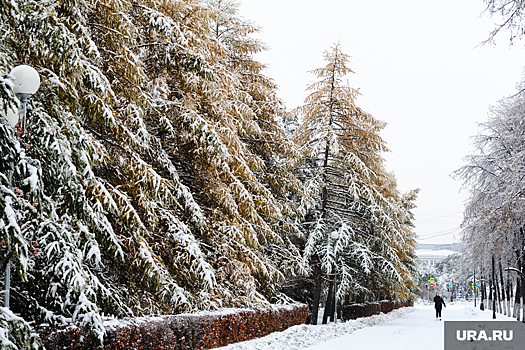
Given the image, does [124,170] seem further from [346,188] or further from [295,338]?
[346,188]

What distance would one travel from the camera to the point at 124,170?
34.1 ft

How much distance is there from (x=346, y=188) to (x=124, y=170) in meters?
14.3

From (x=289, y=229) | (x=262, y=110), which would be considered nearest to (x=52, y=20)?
(x=262, y=110)

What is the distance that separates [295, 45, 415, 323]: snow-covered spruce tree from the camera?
71.5ft

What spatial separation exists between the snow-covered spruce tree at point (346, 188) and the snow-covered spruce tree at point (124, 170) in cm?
517

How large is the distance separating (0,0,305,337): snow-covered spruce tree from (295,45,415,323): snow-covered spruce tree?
5.17 m

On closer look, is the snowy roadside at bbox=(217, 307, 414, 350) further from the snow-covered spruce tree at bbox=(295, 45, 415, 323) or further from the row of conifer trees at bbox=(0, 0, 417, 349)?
the snow-covered spruce tree at bbox=(295, 45, 415, 323)

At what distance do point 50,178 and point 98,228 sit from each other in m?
1.44

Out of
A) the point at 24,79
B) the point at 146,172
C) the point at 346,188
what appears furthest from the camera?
the point at 346,188

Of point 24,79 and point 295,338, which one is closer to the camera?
point 24,79

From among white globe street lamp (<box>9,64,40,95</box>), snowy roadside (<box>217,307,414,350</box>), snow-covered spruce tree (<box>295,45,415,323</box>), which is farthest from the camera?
snow-covered spruce tree (<box>295,45,415,323</box>)

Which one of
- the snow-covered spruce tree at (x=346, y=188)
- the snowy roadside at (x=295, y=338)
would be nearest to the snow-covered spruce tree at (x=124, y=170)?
the snowy roadside at (x=295, y=338)

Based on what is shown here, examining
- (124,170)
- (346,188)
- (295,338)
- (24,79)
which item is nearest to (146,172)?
(124,170)

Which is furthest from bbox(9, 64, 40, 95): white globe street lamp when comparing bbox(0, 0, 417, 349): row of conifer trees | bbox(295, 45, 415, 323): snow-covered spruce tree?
bbox(295, 45, 415, 323): snow-covered spruce tree
